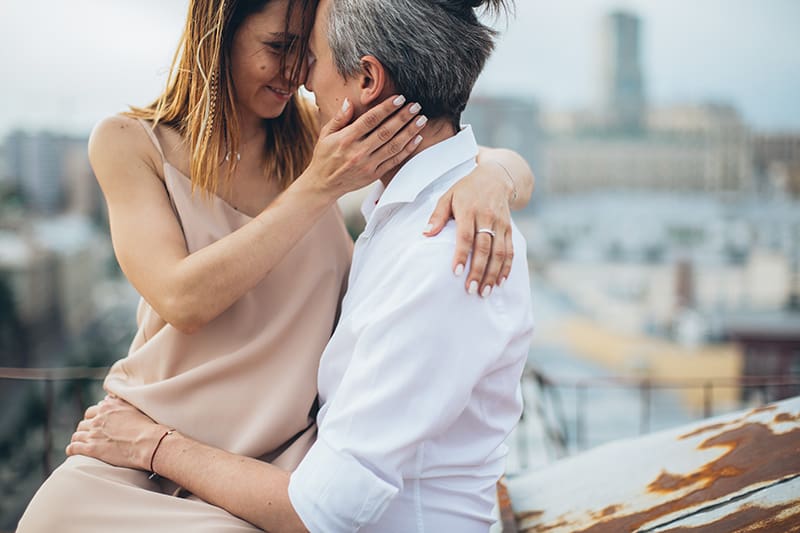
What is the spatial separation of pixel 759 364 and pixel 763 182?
3765 centimetres

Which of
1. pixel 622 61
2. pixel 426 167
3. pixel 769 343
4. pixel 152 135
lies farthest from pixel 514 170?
pixel 622 61

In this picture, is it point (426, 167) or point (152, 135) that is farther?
point (152, 135)

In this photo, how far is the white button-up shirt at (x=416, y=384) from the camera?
1003mm

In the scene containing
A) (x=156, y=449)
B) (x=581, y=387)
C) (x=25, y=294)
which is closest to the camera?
(x=156, y=449)

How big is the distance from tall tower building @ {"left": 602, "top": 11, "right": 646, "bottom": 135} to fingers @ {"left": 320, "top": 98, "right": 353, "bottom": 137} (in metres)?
73.9

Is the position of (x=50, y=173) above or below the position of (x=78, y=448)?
below

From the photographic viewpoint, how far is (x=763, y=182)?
5909 centimetres

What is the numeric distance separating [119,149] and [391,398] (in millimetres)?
662

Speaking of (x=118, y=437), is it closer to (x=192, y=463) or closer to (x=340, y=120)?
(x=192, y=463)

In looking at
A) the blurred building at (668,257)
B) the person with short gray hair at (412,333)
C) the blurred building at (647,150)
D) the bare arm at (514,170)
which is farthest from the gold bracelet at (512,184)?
the blurred building at (647,150)

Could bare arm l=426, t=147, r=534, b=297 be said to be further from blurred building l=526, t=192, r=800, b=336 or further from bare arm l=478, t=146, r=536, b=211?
blurred building l=526, t=192, r=800, b=336

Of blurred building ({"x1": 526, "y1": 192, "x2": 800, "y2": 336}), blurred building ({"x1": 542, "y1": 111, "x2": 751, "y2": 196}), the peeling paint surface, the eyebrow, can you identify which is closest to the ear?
the eyebrow

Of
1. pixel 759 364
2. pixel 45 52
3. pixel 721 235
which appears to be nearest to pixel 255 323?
pixel 759 364

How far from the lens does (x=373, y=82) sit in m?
1.16
